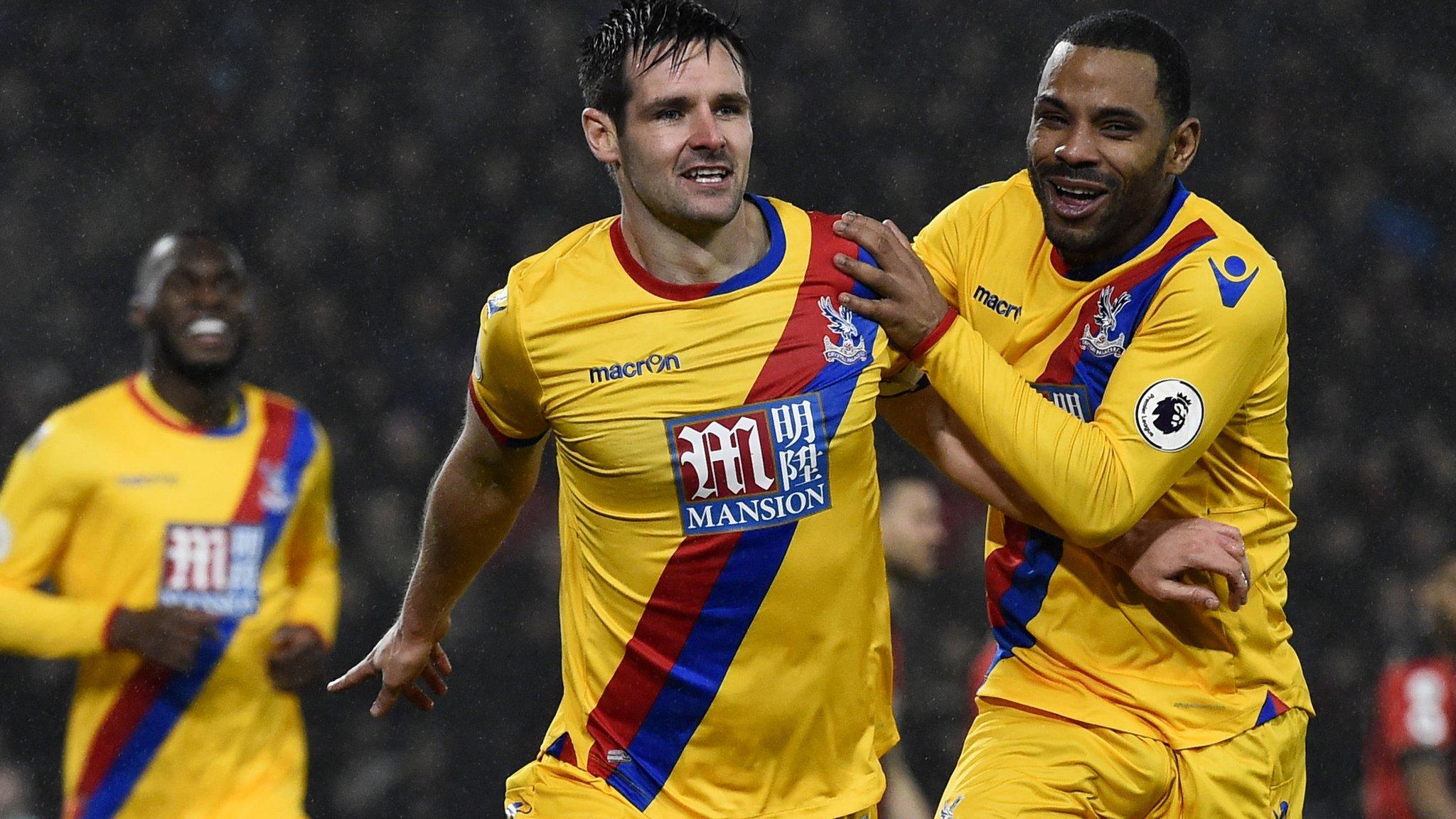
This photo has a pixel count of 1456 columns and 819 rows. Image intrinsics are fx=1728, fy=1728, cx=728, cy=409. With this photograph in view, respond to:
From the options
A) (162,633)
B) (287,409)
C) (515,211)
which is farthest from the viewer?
(515,211)

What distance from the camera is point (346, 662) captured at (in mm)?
6586

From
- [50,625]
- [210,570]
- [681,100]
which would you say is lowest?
[50,625]

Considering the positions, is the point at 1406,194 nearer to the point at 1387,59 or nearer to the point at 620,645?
the point at 1387,59

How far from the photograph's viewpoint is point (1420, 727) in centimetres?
634

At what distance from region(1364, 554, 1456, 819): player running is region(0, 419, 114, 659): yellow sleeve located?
4514 millimetres

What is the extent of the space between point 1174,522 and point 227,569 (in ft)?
9.11

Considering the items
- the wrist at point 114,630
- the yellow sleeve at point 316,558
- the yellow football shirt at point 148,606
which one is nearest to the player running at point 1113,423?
the yellow sleeve at point 316,558

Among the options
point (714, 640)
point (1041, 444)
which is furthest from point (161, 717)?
point (1041, 444)

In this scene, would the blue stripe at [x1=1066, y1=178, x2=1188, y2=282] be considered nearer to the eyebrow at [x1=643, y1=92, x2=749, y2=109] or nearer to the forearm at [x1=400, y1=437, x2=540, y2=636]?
the eyebrow at [x1=643, y1=92, x2=749, y2=109]

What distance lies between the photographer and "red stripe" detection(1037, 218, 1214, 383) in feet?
10.4

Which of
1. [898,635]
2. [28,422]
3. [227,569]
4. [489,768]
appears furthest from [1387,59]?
[28,422]

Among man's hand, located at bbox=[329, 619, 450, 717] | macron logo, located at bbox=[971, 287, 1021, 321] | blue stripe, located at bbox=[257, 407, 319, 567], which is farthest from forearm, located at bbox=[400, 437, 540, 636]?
blue stripe, located at bbox=[257, 407, 319, 567]

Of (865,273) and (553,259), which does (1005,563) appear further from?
(553,259)

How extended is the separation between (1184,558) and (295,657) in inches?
102
